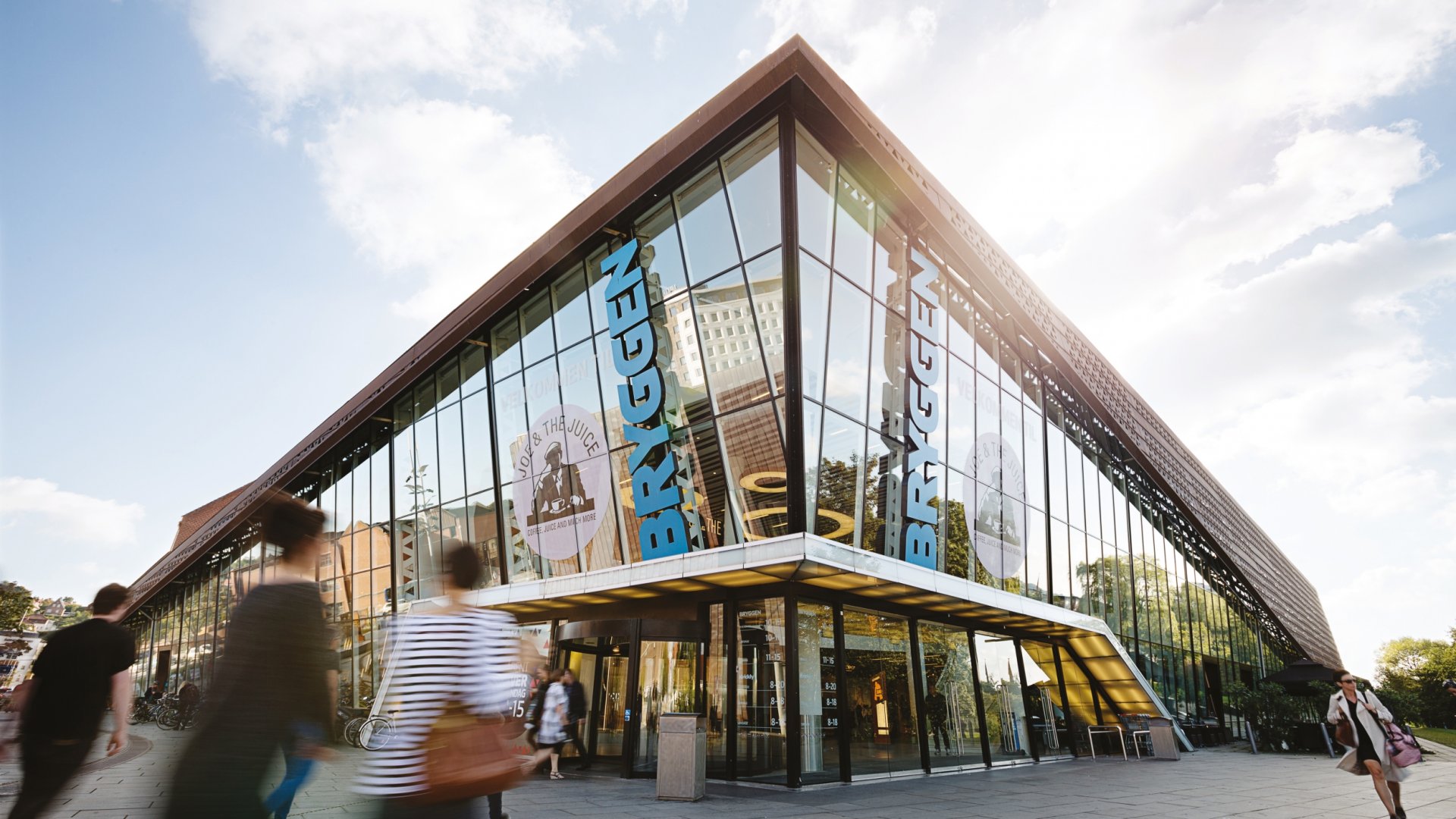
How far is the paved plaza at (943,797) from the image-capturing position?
8844 millimetres

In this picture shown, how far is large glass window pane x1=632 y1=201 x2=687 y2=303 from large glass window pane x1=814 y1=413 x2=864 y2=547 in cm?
359

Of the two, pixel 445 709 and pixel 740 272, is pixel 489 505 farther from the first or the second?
pixel 445 709

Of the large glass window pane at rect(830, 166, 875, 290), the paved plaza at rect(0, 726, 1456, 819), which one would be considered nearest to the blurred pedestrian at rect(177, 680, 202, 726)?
the paved plaza at rect(0, 726, 1456, 819)

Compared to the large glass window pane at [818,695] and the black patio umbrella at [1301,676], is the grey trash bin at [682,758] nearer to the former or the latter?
the large glass window pane at [818,695]

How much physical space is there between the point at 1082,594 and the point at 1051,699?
378 cm

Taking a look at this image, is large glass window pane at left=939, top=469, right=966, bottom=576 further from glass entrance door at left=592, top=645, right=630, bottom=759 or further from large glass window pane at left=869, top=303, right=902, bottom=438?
glass entrance door at left=592, top=645, right=630, bottom=759

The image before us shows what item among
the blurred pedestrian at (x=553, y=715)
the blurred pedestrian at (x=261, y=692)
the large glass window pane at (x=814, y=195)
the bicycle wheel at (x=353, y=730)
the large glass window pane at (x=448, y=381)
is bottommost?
the bicycle wheel at (x=353, y=730)

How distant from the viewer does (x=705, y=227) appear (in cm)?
1359

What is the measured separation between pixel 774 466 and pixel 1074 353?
12.5m

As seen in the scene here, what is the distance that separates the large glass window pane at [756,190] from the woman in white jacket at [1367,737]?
356 inches

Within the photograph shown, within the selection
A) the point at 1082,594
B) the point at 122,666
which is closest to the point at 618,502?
the point at 122,666

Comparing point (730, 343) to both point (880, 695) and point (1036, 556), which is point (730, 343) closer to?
point (880, 695)

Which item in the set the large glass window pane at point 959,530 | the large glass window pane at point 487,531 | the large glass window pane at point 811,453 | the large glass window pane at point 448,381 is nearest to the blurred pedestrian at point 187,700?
the large glass window pane at point 448,381

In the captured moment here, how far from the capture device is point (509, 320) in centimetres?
1841
